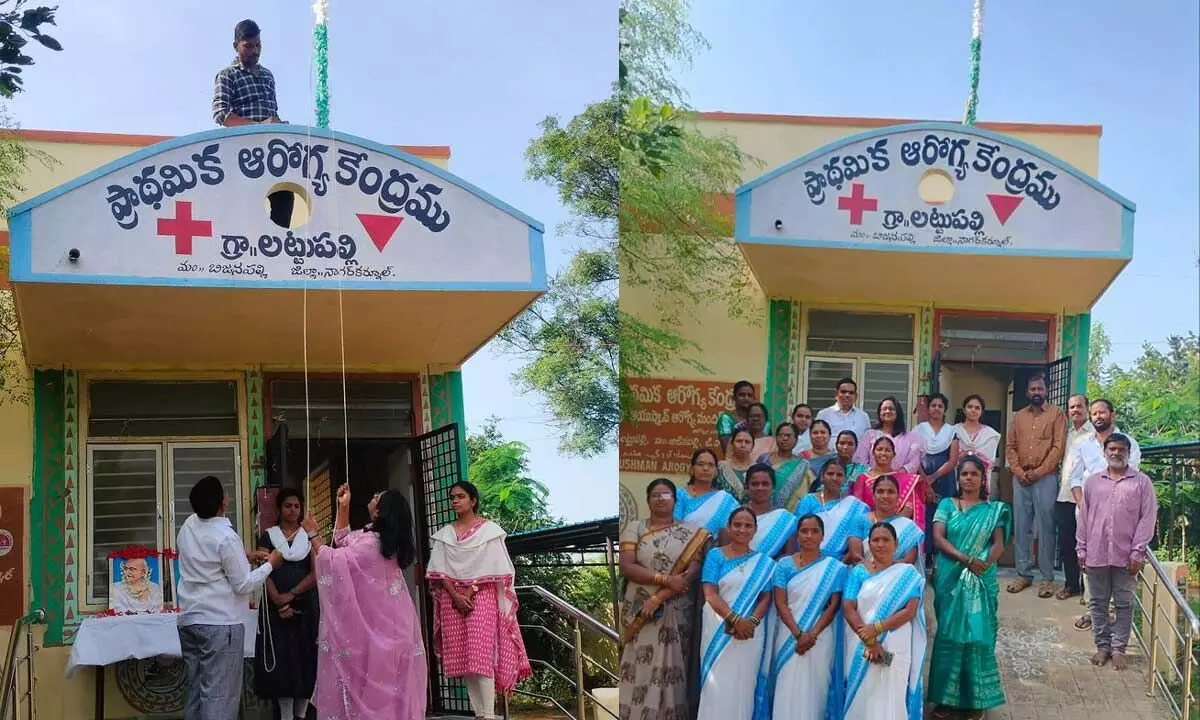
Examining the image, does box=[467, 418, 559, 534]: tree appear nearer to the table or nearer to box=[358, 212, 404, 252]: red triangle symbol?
box=[358, 212, 404, 252]: red triangle symbol

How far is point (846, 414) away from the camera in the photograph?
→ 4.19 meters

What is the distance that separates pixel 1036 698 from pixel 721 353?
57.4 inches

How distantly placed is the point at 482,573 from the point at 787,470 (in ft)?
3.47

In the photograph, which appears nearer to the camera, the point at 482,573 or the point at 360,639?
the point at 360,639

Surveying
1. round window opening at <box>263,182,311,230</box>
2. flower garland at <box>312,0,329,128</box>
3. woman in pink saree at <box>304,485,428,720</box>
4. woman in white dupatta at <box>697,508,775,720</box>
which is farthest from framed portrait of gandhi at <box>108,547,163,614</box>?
woman in white dupatta at <box>697,508,775,720</box>

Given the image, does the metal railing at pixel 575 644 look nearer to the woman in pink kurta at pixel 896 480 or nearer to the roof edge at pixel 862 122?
the woman in pink kurta at pixel 896 480

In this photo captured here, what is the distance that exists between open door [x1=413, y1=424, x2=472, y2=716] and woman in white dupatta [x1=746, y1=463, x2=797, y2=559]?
984 mm

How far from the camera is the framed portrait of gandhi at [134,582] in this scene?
154 inches

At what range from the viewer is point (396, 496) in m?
4.08

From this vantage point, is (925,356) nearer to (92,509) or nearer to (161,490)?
(161,490)

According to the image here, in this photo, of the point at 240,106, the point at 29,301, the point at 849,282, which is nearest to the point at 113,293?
the point at 29,301

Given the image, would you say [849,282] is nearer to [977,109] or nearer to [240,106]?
[977,109]

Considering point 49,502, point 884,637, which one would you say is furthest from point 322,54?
point 884,637

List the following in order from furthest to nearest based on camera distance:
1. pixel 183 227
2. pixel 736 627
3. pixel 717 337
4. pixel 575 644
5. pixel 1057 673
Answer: pixel 575 644, pixel 717 337, pixel 736 627, pixel 1057 673, pixel 183 227
